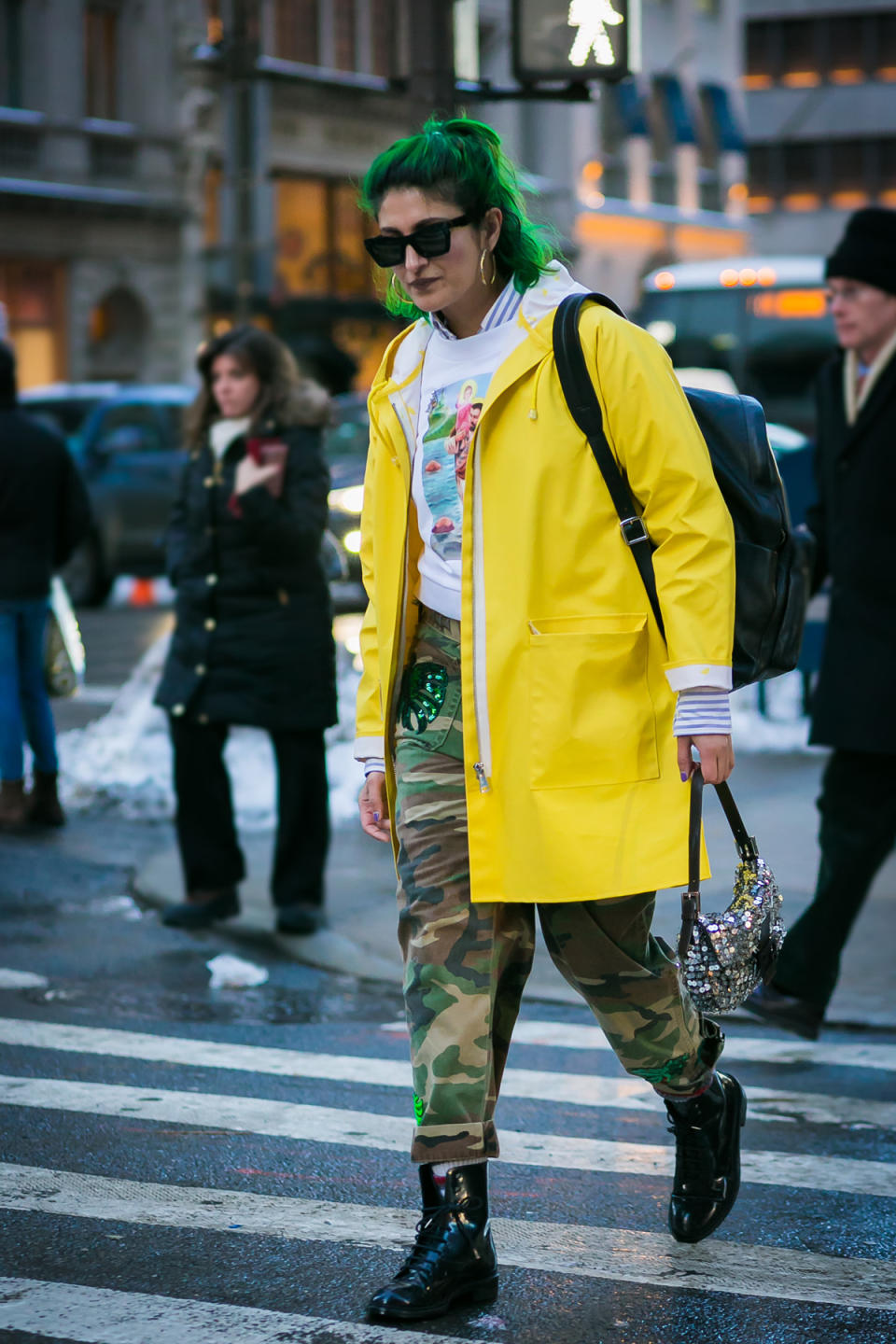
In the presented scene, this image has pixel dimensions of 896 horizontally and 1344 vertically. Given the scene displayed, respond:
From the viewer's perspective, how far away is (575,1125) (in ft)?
15.6

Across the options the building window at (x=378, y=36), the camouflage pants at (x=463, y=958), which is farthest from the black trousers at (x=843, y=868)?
the building window at (x=378, y=36)

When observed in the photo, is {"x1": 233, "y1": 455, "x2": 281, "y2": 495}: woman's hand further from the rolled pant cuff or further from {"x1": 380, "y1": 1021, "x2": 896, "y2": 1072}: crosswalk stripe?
the rolled pant cuff

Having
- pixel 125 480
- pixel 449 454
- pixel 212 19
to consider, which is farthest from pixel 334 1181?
pixel 212 19

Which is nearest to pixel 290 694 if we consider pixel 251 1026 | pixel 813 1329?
pixel 251 1026

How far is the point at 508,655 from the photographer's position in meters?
3.46

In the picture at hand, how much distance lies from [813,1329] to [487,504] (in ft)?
4.77

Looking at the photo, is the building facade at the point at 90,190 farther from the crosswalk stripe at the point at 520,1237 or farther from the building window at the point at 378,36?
the crosswalk stripe at the point at 520,1237

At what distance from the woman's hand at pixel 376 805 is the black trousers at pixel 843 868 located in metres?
1.87

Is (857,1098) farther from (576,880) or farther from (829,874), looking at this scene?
(576,880)

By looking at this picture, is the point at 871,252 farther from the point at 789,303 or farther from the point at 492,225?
the point at 789,303

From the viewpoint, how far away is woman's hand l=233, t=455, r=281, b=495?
680 centimetres

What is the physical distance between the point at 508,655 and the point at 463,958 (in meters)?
0.52

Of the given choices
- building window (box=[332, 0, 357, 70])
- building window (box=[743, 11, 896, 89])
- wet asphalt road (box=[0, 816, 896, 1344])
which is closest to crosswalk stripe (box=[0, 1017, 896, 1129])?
wet asphalt road (box=[0, 816, 896, 1344])

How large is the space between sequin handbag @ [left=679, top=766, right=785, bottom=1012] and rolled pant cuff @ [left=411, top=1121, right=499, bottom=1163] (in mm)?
437
